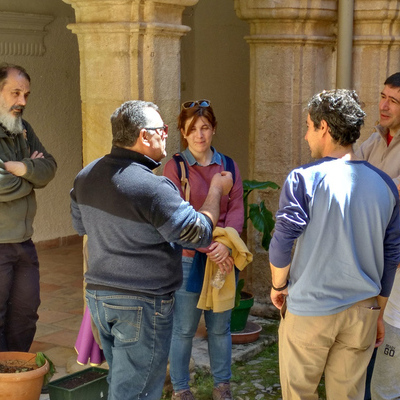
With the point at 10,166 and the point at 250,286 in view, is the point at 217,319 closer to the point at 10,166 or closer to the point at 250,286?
the point at 10,166

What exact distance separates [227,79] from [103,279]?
666cm

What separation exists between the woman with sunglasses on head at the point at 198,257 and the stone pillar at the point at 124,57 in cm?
31

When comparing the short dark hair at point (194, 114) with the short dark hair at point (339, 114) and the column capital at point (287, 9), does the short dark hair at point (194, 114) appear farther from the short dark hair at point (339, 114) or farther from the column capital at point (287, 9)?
the column capital at point (287, 9)

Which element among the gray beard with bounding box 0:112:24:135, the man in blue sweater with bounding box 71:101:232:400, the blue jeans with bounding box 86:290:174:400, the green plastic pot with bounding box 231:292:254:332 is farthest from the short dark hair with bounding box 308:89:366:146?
the green plastic pot with bounding box 231:292:254:332

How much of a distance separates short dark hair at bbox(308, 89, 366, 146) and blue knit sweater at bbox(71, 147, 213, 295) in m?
0.66

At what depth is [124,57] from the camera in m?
Result: 4.45

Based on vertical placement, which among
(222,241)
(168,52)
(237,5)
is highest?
(237,5)

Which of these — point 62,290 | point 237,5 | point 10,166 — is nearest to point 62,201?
point 62,290

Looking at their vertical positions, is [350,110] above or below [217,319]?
above

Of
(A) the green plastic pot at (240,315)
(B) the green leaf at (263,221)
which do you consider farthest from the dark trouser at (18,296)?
(B) the green leaf at (263,221)

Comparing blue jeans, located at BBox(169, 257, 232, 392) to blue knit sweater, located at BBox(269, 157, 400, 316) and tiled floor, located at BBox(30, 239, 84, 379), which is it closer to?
tiled floor, located at BBox(30, 239, 84, 379)

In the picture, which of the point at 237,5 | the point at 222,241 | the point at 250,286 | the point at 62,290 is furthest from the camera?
the point at 62,290

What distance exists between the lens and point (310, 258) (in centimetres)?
325

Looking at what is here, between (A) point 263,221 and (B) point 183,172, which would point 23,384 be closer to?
(B) point 183,172
